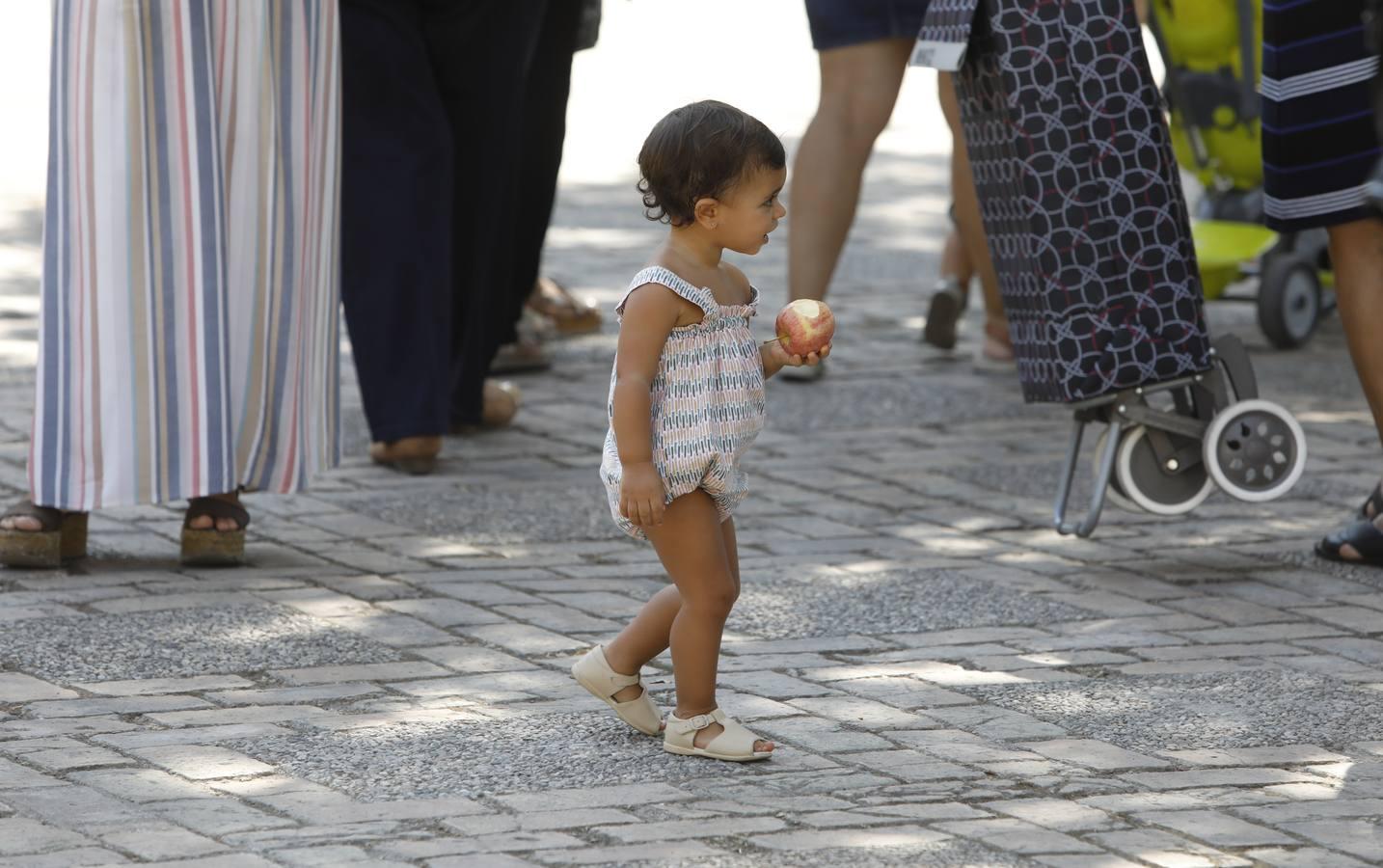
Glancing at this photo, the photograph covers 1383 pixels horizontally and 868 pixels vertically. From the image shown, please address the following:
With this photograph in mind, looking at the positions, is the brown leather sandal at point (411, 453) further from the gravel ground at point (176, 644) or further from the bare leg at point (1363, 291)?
the bare leg at point (1363, 291)

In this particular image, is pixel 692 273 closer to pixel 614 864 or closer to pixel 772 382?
pixel 614 864

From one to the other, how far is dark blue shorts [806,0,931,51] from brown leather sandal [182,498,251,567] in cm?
238

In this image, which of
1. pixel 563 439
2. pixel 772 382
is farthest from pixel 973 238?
pixel 563 439

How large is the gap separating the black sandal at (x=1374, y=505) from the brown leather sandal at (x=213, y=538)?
2263mm

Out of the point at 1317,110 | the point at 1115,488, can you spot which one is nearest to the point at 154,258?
the point at 1115,488

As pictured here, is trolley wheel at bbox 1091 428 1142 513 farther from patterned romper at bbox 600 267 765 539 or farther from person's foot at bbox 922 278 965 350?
person's foot at bbox 922 278 965 350

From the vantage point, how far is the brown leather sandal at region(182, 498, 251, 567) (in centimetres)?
446

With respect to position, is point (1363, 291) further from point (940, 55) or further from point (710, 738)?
point (710, 738)

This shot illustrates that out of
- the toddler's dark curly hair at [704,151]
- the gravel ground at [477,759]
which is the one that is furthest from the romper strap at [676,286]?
the gravel ground at [477,759]

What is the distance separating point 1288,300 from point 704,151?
A: 13.4 ft

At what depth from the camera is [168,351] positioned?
14.4ft

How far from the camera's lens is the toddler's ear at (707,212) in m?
3.33

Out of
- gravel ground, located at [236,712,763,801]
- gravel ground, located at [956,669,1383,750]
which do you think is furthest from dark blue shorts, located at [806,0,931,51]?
gravel ground, located at [236,712,763,801]

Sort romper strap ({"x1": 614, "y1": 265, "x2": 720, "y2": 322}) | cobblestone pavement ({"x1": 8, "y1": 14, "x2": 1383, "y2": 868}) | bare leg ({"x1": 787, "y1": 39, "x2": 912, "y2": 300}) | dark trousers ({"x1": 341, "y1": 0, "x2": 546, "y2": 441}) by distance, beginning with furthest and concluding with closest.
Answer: bare leg ({"x1": 787, "y1": 39, "x2": 912, "y2": 300}) → dark trousers ({"x1": 341, "y1": 0, "x2": 546, "y2": 441}) → romper strap ({"x1": 614, "y1": 265, "x2": 720, "y2": 322}) → cobblestone pavement ({"x1": 8, "y1": 14, "x2": 1383, "y2": 868})
